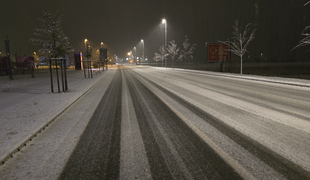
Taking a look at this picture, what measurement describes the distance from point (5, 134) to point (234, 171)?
5.21m

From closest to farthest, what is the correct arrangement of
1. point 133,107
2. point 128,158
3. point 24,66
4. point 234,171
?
point 234,171, point 128,158, point 133,107, point 24,66

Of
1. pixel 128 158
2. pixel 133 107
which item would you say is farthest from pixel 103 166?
pixel 133 107

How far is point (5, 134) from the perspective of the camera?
4543mm

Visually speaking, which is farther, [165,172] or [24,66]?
[24,66]

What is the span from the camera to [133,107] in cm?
719

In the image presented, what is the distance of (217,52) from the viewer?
30078mm

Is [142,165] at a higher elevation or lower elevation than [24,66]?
lower

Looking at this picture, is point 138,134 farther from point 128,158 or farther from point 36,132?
point 36,132

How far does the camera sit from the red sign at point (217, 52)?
29.8 m

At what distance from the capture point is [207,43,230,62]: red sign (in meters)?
29.8

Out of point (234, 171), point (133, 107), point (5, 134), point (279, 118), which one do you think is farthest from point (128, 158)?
point (279, 118)

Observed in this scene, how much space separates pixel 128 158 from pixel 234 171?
179 centimetres

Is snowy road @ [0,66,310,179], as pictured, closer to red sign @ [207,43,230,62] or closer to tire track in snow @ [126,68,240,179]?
tire track in snow @ [126,68,240,179]

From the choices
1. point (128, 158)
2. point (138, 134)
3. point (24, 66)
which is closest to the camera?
point (128, 158)
